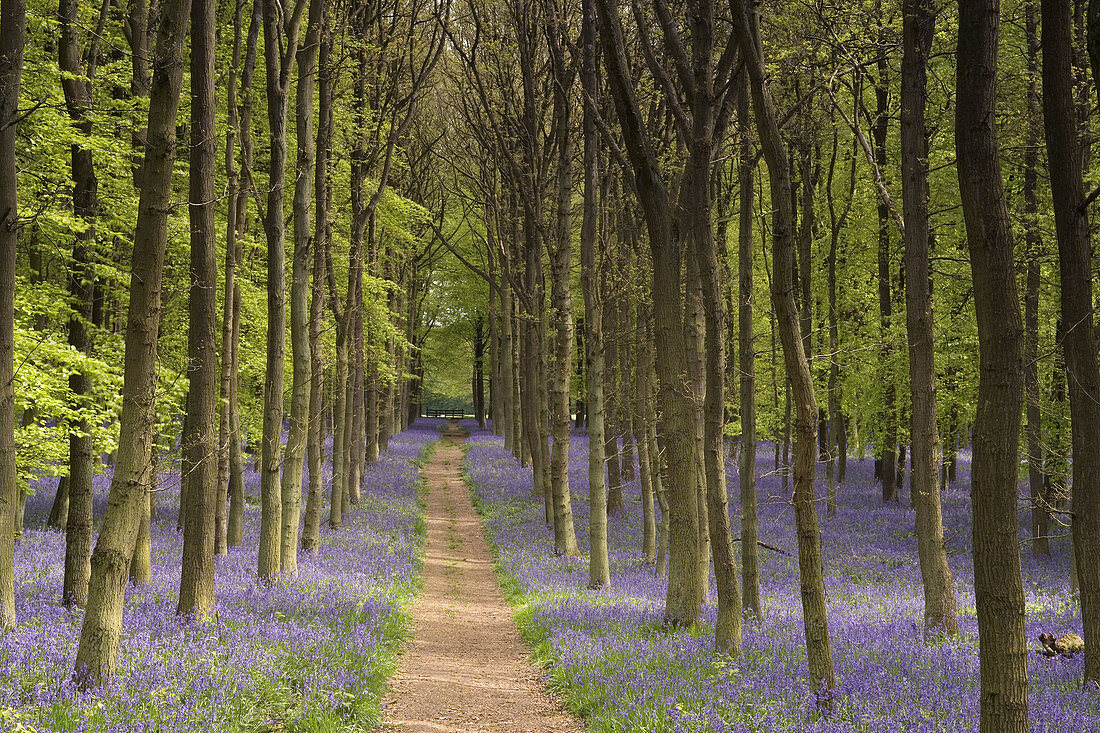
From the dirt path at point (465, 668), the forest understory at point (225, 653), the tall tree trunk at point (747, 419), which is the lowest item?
the dirt path at point (465, 668)

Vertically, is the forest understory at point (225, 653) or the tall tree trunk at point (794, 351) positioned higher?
the tall tree trunk at point (794, 351)

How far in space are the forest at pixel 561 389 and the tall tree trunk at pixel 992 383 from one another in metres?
0.02

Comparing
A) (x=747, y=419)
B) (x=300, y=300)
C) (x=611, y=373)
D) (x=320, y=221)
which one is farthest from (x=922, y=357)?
(x=611, y=373)

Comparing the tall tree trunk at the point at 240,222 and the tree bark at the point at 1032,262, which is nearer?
the tall tree trunk at the point at 240,222

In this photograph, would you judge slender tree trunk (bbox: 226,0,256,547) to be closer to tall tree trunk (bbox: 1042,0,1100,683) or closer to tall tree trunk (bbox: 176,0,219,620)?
tall tree trunk (bbox: 176,0,219,620)

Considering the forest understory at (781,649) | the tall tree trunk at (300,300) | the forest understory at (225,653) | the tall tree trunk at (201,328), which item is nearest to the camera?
the forest understory at (225,653)

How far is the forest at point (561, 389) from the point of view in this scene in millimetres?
5973

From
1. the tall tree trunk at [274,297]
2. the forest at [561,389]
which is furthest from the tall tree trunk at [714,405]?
the tall tree trunk at [274,297]

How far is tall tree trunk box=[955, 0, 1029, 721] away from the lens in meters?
4.48

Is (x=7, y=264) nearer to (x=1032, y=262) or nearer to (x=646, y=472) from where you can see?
(x=646, y=472)

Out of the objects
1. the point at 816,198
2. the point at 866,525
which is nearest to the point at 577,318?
the point at 816,198

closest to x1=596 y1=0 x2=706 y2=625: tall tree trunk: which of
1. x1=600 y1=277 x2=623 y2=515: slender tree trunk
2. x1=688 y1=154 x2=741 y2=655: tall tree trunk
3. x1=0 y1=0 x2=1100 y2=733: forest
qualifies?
x1=0 y1=0 x2=1100 y2=733: forest

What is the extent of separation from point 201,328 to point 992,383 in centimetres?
751

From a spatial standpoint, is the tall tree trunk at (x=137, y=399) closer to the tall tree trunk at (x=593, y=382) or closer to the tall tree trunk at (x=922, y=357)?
the tall tree trunk at (x=593, y=382)
